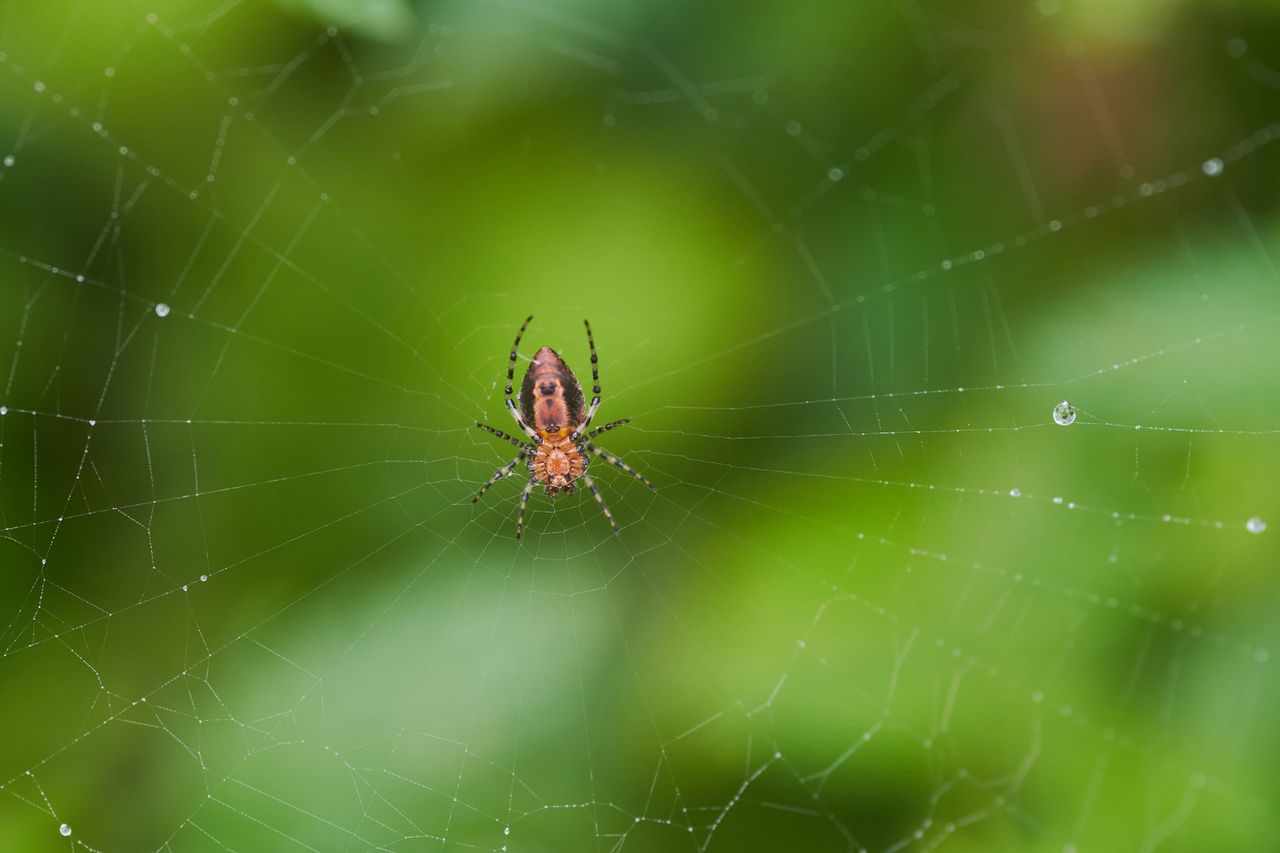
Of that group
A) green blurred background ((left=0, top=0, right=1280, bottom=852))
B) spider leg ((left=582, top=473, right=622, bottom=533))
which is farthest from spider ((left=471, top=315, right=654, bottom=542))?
green blurred background ((left=0, top=0, right=1280, bottom=852))

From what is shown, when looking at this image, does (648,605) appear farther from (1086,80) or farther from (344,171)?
(1086,80)

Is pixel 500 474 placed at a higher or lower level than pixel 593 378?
lower

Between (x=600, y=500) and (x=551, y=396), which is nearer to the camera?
(x=600, y=500)

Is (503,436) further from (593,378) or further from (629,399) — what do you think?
(629,399)

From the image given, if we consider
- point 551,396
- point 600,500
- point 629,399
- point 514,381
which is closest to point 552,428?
point 551,396

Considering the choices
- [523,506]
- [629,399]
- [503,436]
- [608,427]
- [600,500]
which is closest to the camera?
[629,399]

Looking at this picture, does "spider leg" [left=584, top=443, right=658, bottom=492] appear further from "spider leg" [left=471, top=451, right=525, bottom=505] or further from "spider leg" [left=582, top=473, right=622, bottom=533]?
"spider leg" [left=471, top=451, right=525, bottom=505]

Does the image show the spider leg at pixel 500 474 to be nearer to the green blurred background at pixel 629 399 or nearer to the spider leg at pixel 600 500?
the spider leg at pixel 600 500
